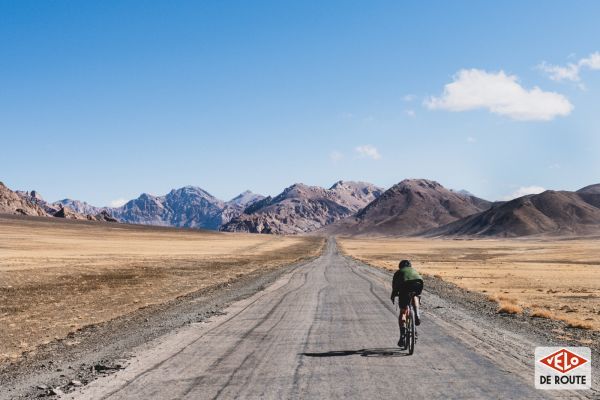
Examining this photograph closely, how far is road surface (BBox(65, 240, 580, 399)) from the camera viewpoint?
1009 cm

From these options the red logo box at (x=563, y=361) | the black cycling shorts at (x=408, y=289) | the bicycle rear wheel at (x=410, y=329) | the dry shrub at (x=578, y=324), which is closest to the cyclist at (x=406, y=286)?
the black cycling shorts at (x=408, y=289)

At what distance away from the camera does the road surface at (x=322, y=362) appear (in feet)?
33.1

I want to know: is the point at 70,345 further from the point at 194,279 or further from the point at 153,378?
the point at 194,279

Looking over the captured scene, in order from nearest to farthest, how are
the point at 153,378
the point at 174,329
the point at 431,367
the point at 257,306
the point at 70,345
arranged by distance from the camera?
the point at 153,378 → the point at 431,367 → the point at 70,345 → the point at 174,329 → the point at 257,306

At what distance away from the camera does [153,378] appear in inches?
438

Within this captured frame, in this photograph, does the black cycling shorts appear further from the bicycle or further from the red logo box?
the red logo box

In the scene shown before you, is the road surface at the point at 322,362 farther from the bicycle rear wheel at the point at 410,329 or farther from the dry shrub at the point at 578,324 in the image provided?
the dry shrub at the point at 578,324

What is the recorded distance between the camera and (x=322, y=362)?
12414mm

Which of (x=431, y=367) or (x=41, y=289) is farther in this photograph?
(x=41, y=289)

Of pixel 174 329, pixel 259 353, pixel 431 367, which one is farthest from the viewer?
pixel 174 329

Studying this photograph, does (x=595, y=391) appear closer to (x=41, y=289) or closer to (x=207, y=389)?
(x=207, y=389)

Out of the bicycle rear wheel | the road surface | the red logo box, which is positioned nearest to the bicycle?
the bicycle rear wheel

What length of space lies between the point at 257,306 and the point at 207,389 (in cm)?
1366

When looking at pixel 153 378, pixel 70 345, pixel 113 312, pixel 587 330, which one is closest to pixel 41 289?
pixel 113 312
